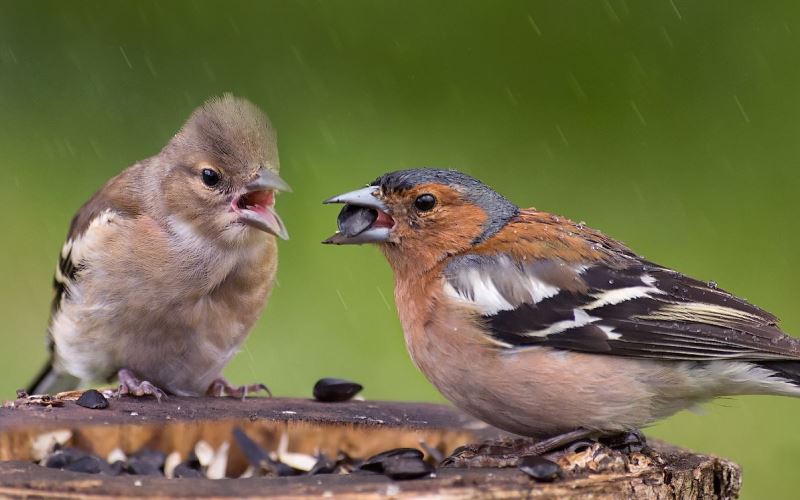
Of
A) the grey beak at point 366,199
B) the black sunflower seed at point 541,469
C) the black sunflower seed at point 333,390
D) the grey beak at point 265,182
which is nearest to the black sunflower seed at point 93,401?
the black sunflower seed at point 333,390

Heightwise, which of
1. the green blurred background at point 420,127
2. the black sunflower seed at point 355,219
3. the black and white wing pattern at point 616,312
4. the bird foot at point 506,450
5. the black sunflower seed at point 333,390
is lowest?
the bird foot at point 506,450

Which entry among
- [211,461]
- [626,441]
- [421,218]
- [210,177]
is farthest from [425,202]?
[211,461]

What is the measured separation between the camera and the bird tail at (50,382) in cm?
589

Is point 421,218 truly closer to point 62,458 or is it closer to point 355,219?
point 355,219

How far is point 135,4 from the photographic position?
6680 millimetres

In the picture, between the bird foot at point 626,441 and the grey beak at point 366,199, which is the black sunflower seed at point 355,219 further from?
the bird foot at point 626,441

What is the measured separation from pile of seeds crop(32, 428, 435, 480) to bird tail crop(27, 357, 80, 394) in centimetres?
177

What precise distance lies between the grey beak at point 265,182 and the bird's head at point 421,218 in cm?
46

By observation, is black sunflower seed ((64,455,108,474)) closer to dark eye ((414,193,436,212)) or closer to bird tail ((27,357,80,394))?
dark eye ((414,193,436,212))

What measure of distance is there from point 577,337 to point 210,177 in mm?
1860

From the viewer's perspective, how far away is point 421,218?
4492 millimetres

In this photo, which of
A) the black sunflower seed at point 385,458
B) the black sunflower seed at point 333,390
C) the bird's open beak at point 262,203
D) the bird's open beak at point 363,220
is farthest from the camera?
the black sunflower seed at point 333,390

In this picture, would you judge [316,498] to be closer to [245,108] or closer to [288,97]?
[245,108]

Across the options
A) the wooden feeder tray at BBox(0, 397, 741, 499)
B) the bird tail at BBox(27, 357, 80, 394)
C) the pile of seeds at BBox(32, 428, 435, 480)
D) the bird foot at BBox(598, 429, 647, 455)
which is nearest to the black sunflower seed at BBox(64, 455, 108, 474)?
the pile of seeds at BBox(32, 428, 435, 480)
